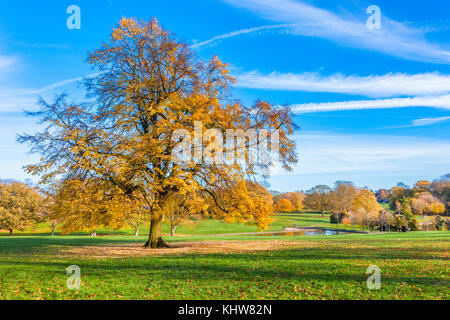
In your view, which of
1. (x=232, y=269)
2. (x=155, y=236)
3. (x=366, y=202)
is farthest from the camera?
(x=366, y=202)

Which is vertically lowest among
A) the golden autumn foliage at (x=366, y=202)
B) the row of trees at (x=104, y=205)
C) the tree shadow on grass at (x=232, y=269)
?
the golden autumn foliage at (x=366, y=202)

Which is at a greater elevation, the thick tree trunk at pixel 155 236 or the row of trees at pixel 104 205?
the row of trees at pixel 104 205

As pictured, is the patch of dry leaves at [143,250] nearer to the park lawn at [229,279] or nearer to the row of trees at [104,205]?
the row of trees at [104,205]

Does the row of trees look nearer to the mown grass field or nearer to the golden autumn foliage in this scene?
the mown grass field

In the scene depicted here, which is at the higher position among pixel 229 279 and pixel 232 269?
pixel 229 279

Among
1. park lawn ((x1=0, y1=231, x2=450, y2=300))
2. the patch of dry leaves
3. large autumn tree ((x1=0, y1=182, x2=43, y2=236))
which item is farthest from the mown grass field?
large autumn tree ((x1=0, y1=182, x2=43, y2=236))

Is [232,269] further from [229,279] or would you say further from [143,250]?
[143,250]

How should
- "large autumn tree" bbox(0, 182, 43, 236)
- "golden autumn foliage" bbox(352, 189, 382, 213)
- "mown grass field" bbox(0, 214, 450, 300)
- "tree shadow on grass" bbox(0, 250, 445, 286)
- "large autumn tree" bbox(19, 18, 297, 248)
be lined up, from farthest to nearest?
"golden autumn foliage" bbox(352, 189, 382, 213) < "large autumn tree" bbox(0, 182, 43, 236) < "large autumn tree" bbox(19, 18, 297, 248) < "tree shadow on grass" bbox(0, 250, 445, 286) < "mown grass field" bbox(0, 214, 450, 300)

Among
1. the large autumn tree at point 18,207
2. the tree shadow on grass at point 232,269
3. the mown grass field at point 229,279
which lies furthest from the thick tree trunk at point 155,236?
the large autumn tree at point 18,207

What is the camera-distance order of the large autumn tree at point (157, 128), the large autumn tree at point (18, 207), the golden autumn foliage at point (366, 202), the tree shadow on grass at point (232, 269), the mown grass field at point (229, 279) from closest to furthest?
the mown grass field at point (229, 279) → the tree shadow on grass at point (232, 269) → the large autumn tree at point (157, 128) → the large autumn tree at point (18, 207) → the golden autumn foliage at point (366, 202)

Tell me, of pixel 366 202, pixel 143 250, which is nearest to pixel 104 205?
pixel 143 250

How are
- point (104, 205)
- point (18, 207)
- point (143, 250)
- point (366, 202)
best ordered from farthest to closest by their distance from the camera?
point (366, 202)
point (18, 207)
point (143, 250)
point (104, 205)

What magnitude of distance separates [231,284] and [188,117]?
10178mm
